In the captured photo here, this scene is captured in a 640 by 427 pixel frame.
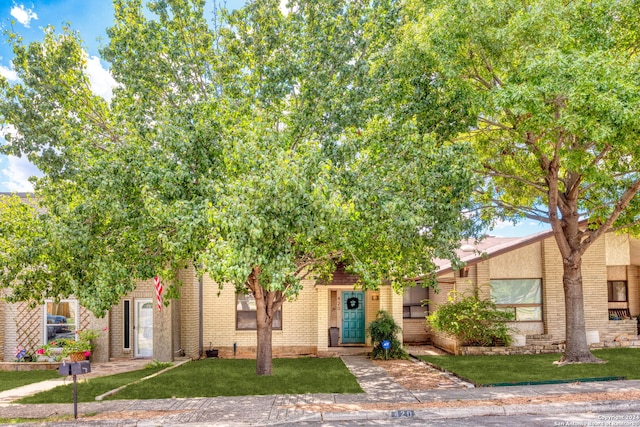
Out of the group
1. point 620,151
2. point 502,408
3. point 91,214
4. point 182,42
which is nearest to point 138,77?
point 182,42

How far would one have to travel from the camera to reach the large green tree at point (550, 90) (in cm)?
1112

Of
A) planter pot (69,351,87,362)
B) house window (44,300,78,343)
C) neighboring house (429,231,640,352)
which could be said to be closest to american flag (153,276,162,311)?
planter pot (69,351,87,362)

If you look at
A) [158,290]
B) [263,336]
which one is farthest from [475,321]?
[158,290]

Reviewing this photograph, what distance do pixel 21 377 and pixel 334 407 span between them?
10.9m

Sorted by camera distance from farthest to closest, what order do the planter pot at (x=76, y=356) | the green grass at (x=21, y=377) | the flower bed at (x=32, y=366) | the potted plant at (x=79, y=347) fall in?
1. the flower bed at (x=32, y=366)
2. the planter pot at (x=76, y=356)
3. the potted plant at (x=79, y=347)
4. the green grass at (x=21, y=377)

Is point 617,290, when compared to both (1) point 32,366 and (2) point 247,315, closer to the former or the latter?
(2) point 247,315

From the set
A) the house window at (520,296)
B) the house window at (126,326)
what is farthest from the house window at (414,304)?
the house window at (126,326)

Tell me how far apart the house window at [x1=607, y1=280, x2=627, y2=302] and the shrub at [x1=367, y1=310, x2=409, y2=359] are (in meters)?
9.91

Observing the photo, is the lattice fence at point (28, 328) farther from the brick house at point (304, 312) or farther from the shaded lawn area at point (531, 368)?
the shaded lawn area at point (531, 368)

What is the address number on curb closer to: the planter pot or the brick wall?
the brick wall

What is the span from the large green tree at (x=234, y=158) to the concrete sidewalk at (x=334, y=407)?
2.27 metres

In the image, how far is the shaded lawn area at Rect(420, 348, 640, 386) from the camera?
12.9m

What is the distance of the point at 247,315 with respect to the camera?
781 inches

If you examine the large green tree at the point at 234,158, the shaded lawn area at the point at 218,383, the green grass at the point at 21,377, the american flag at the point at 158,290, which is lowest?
the green grass at the point at 21,377
